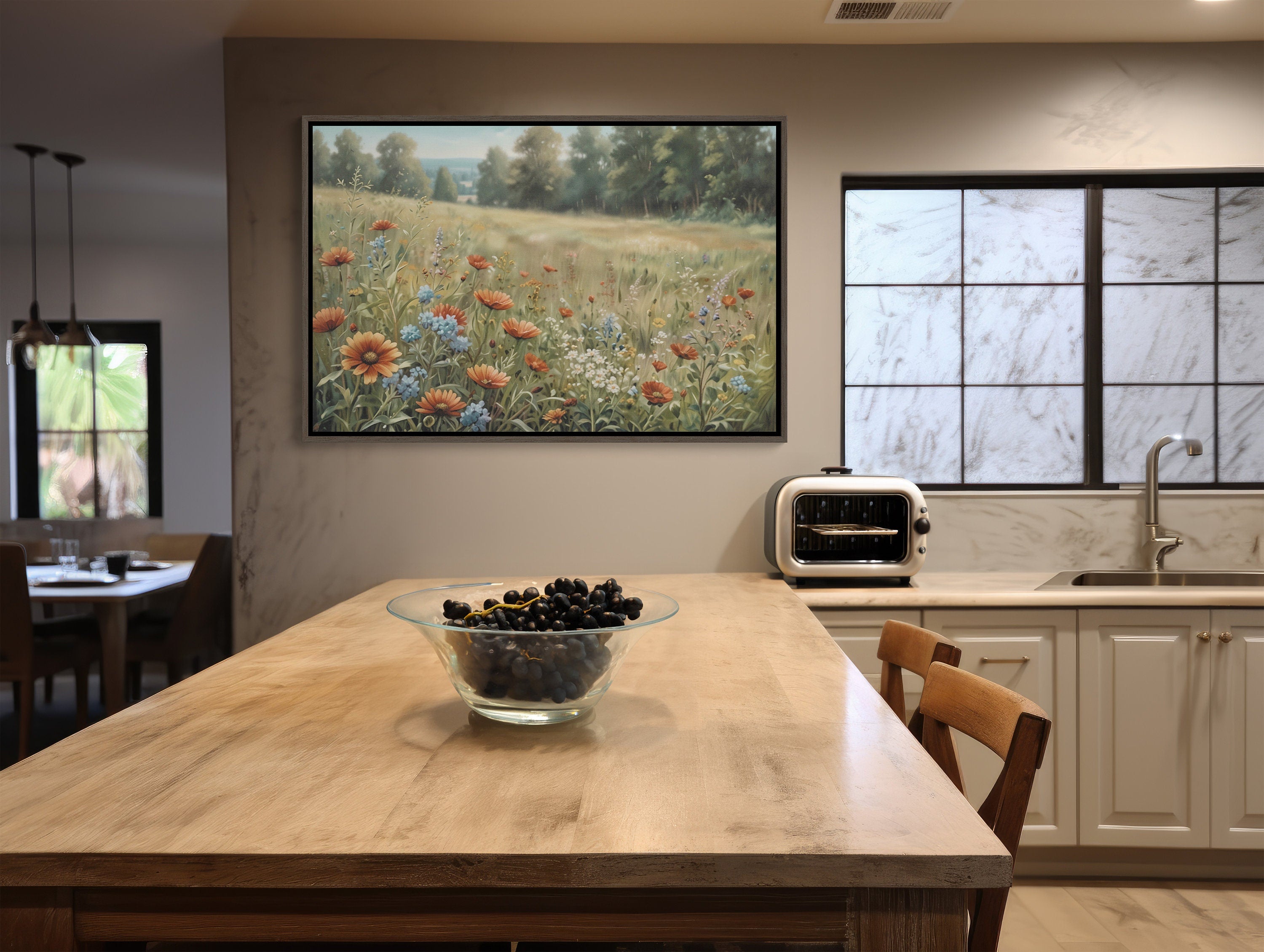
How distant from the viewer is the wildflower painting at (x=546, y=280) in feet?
9.18

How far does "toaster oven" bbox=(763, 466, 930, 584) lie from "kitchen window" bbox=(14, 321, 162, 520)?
4.29 m

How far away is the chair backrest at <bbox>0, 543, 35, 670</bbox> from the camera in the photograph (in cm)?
327

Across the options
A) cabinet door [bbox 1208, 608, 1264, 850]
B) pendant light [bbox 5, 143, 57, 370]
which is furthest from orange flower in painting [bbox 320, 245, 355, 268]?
cabinet door [bbox 1208, 608, 1264, 850]

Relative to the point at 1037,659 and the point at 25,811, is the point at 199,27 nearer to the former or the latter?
the point at 25,811

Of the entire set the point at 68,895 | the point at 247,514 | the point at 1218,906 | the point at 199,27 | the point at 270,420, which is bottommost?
the point at 1218,906

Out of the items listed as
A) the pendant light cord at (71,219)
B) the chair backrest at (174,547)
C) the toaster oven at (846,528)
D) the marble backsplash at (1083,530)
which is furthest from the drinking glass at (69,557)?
the marble backsplash at (1083,530)

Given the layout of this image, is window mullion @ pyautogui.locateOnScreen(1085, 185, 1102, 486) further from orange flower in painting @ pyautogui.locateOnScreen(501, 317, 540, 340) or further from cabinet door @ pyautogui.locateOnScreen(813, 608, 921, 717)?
orange flower in painting @ pyautogui.locateOnScreen(501, 317, 540, 340)

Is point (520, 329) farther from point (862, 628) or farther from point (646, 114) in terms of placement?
point (862, 628)

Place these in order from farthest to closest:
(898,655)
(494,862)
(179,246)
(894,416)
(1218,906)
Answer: (179,246) → (894,416) → (1218,906) → (898,655) → (494,862)

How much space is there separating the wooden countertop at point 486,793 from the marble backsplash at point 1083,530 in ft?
5.33

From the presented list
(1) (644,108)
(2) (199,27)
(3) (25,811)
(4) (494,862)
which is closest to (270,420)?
(2) (199,27)

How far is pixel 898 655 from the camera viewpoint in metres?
1.68

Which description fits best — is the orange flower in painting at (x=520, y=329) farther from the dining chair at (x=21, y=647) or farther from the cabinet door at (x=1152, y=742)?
the dining chair at (x=21, y=647)

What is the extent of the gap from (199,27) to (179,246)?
9.17 ft
